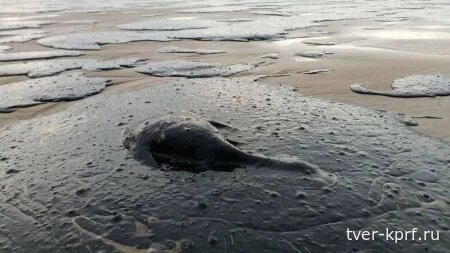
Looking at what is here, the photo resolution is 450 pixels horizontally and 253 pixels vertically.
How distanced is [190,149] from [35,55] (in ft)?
18.9

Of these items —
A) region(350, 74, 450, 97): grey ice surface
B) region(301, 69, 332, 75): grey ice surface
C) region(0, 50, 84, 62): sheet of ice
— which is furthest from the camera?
region(0, 50, 84, 62): sheet of ice

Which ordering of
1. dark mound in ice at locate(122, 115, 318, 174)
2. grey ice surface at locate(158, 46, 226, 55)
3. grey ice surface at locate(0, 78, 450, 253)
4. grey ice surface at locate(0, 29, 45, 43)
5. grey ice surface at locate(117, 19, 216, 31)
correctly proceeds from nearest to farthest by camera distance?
grey ice surface at locate(0, 78, 450, 253)
dark mound in ice at locate(122, 115, 318, 174)
grey ice surface at locate(158, 46, 226, 55)
grey ice surface at locate(0, 29, 45, 43)
grey ice surface at locate(117, 19, 216, 31)

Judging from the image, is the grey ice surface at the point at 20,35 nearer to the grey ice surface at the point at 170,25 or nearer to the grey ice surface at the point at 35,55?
the grey ice surface at the point at 35,55

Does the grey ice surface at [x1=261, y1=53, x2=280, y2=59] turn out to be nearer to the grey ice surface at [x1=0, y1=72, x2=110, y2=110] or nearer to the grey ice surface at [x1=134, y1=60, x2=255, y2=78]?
the grey ice surface at [x1=134, y1=60, x2=255, y2=78]

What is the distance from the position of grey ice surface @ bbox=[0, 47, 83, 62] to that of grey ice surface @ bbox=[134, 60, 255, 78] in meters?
1.98

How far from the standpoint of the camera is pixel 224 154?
259 centimetres

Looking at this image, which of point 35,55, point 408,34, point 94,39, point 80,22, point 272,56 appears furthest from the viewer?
point 80,22

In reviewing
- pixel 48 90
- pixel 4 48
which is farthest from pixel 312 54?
pixel 4 48

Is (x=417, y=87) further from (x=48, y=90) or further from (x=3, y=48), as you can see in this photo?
(x=3, y=48)

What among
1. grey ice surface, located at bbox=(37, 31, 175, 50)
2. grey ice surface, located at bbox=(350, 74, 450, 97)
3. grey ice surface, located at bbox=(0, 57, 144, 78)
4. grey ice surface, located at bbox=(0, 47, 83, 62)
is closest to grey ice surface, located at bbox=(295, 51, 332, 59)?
grey ice surface, located at bbox=(350, 74, 450, 97)

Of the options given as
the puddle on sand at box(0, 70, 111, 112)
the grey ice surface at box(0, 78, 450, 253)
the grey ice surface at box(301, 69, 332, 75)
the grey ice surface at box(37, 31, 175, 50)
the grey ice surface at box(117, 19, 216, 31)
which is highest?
the grey ice surface at box(117, 19, 216, 31)

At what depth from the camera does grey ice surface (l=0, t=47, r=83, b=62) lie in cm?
689

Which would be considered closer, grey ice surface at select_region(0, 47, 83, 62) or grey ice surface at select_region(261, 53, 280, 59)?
grey ice surface at select_region(261, 53, 280, 59)

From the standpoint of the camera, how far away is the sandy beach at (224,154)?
6.42 feet
